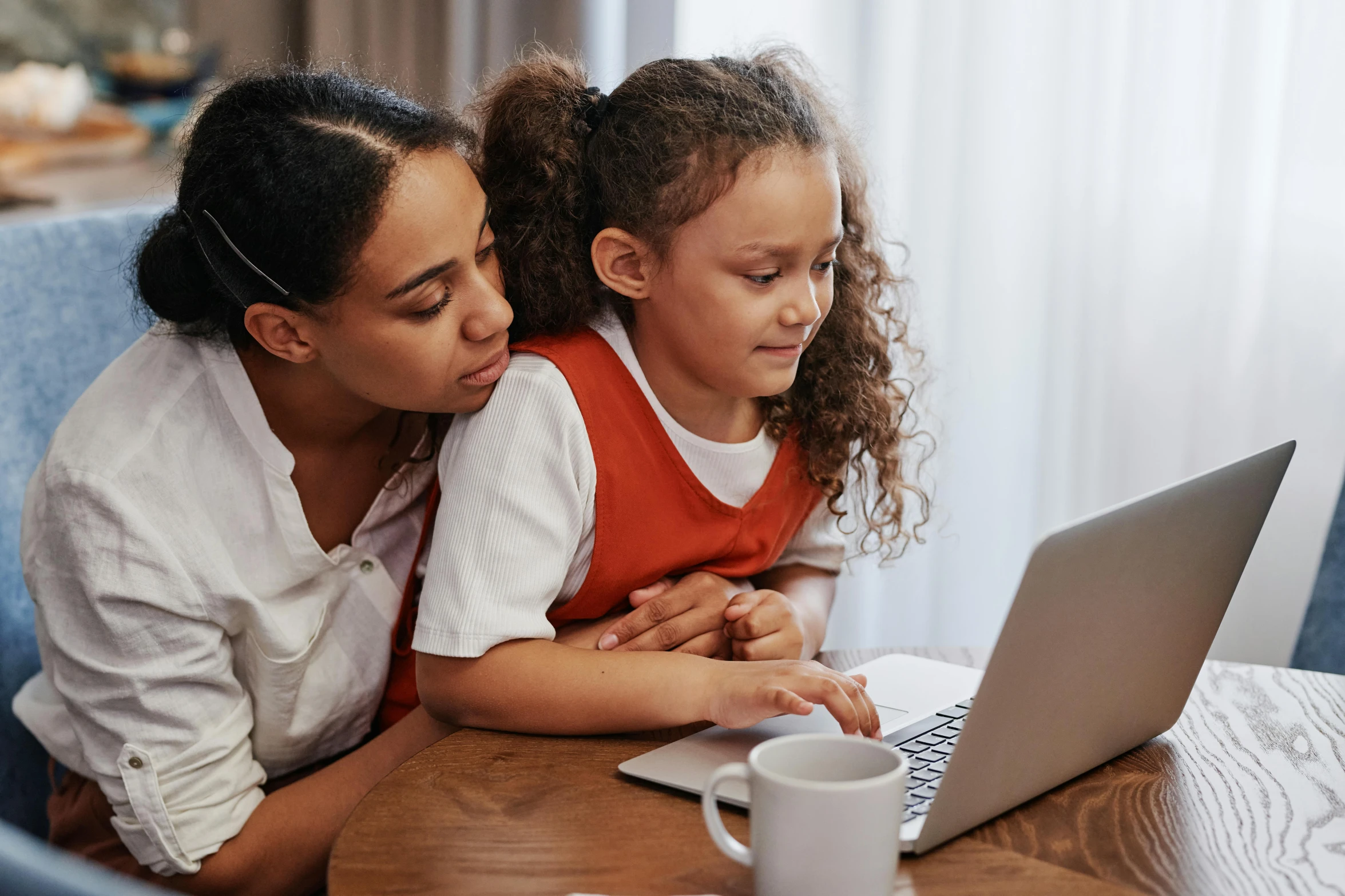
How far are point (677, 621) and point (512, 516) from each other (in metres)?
0.19

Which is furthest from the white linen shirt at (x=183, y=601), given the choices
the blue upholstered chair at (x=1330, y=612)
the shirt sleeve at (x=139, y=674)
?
the blue upholstered chair at (x=1330, y=612)

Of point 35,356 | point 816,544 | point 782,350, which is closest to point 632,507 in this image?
point 782,350

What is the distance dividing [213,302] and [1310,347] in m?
1.59

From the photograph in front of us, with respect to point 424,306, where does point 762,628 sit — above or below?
below

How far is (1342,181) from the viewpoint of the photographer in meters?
1.76

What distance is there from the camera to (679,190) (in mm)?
997

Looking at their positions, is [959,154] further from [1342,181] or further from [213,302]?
[213,302]

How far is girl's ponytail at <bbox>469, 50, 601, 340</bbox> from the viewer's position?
1053mm

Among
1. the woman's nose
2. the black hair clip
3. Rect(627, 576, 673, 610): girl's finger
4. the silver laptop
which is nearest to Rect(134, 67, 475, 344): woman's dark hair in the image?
the black hair clip

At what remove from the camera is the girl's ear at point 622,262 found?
3.40 feet

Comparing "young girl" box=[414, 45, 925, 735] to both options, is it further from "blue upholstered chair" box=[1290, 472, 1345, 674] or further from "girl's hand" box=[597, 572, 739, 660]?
"blue upholstered chair" box=[1290, 472, 1345, 674]

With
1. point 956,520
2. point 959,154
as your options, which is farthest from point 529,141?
point 956,520

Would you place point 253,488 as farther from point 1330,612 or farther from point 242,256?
point 1330,612

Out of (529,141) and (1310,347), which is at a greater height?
(529,141)
